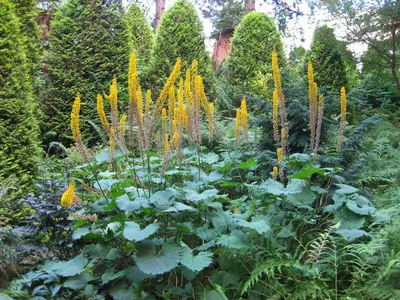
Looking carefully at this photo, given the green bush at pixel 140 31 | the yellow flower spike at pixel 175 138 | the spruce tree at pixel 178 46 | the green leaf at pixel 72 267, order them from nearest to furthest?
1. the green leaf at pixel 72 267
2. the yellow flower spike at pixel 175 138
3. the spruce tree at pixel 178 46
4. the green bush at pixel 140 31

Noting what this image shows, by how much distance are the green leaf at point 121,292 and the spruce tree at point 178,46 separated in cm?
507

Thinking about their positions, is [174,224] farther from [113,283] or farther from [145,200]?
[113,283]

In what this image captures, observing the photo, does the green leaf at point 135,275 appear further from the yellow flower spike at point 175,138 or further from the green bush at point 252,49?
the green bush at point 252,49

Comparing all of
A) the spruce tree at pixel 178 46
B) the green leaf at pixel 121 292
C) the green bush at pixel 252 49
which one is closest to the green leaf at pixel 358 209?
the green leaf at pixel 121 292

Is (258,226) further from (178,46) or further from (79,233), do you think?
(178,46)

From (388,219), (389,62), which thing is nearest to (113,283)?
(388,219)

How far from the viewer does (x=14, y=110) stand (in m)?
4.29

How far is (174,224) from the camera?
226 cm

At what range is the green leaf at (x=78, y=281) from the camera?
2217 mm

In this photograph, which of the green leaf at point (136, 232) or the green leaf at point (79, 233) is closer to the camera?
the green leaf at point (136, 232)

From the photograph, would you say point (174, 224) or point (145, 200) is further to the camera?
point (174, 224)

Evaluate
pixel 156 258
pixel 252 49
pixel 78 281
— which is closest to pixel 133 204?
pixel 156 258

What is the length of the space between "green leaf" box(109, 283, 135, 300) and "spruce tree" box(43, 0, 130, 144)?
368 centimetres

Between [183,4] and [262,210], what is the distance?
19.1 feet
